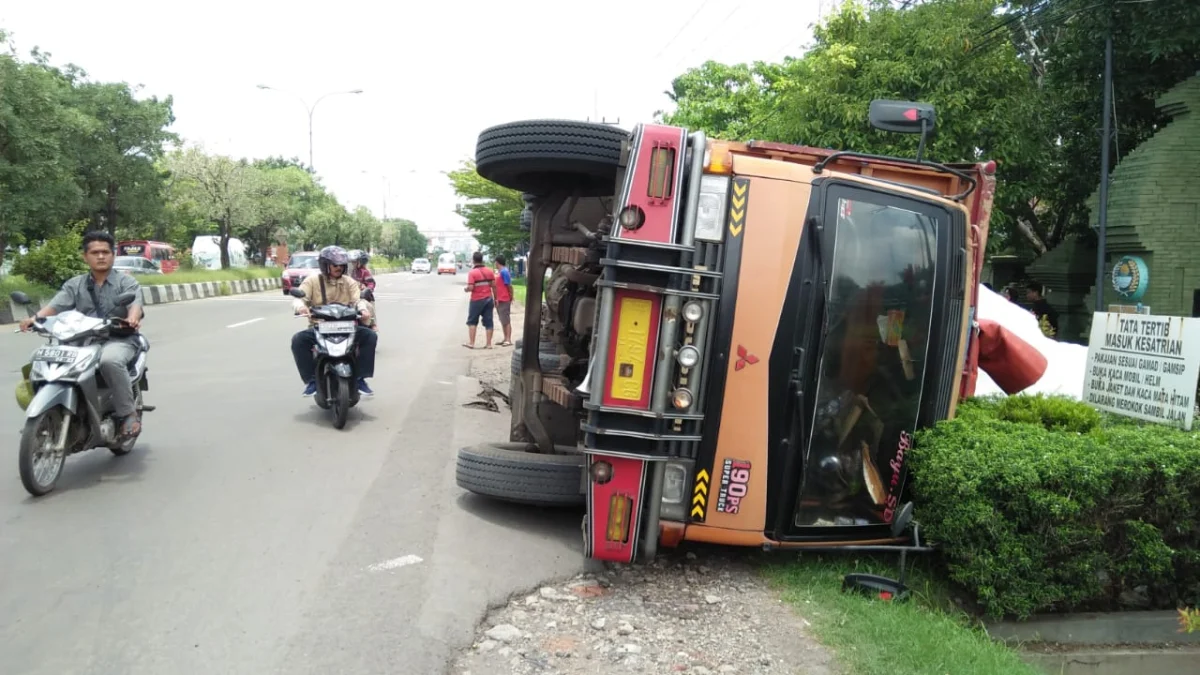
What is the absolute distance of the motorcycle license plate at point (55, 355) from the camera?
17.2 ft

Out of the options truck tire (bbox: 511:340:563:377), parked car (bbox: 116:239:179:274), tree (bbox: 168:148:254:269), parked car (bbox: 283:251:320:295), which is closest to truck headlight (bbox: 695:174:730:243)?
truck tire (bbox: 511:340:563:377)

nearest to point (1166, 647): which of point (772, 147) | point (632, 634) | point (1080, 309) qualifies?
point (632, 634)

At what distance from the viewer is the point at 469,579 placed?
13.7 feet

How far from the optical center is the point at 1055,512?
12.8ft

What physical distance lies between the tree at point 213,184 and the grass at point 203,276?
2.33m

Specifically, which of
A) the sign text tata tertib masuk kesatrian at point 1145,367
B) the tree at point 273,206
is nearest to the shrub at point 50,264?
the sign text tata tertib masuk kesatrian at point 1145,367

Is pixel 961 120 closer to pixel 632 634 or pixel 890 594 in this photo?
pixel 890 594

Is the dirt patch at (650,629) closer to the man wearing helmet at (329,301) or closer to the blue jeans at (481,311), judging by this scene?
the man wearing helmet at (329,301)

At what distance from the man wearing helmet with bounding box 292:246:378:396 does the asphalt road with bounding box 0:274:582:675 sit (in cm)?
51

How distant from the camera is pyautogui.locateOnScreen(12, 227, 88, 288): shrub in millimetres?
19750

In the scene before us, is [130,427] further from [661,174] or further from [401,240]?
[401,240]

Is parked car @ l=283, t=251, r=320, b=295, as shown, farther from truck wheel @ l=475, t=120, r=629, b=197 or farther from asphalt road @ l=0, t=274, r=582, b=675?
truck wheel @ l=475, t=120, r=629, b=197

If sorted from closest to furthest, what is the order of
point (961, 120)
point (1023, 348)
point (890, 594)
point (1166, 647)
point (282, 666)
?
point (282, 666)
point (890, 594)
point (1166, 647)
point (1023, 348)
point (961, 120)

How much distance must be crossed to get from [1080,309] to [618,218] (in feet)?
50.4
